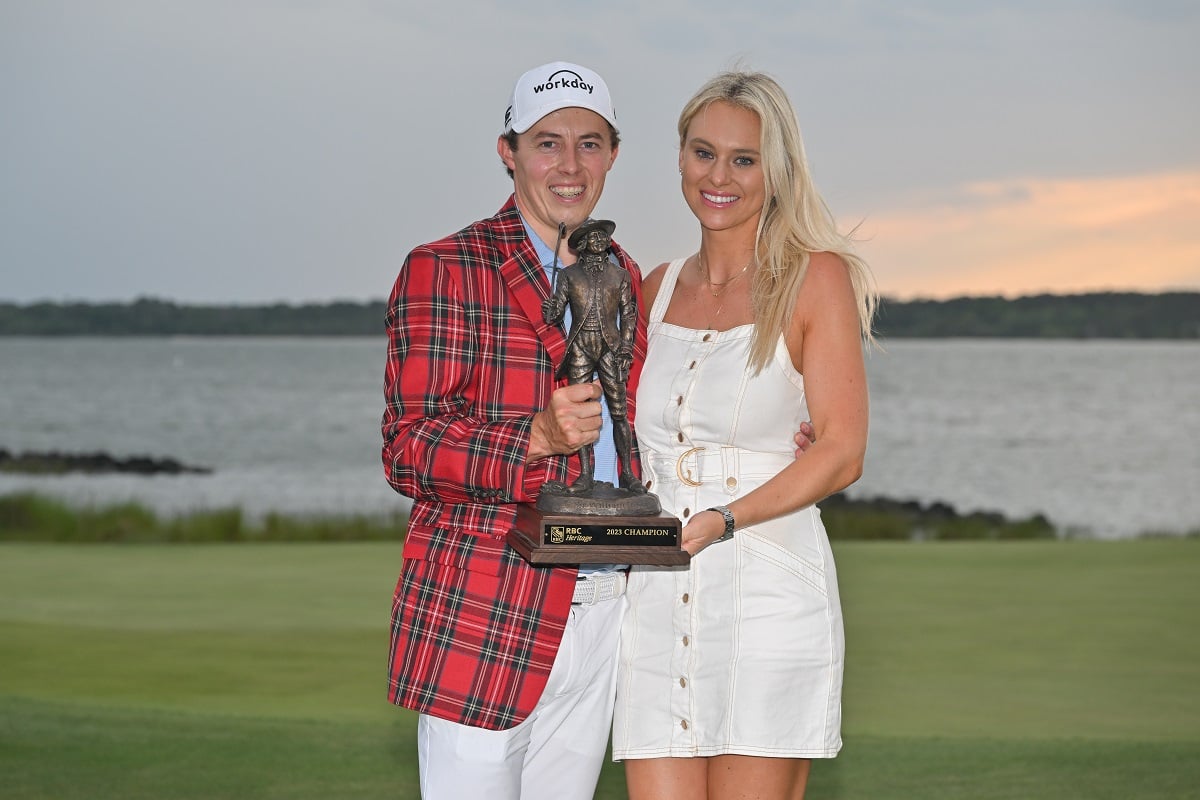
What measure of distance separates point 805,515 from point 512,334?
3.23 feet

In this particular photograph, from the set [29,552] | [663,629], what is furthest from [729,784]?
[29,552]

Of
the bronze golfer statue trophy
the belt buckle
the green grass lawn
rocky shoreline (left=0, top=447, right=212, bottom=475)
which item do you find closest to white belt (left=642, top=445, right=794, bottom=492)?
the belt buckle

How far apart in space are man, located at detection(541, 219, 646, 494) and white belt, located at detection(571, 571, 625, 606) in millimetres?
354

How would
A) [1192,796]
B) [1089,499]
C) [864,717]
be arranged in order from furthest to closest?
[1089,499]
[864,717]
[1192,796]

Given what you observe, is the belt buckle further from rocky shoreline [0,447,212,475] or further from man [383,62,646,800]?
rocky shoreline [0,447,212,475]

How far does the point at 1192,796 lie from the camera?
21.1ft

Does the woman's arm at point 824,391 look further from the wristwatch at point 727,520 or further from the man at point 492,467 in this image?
the man at point 492,467

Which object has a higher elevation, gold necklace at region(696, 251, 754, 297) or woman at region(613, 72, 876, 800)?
gold necklace at region(696, 251, 754, 297)

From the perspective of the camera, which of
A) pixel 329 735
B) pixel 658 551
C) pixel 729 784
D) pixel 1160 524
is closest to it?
pixel 658 551

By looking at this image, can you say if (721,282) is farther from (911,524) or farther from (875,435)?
(875,435)

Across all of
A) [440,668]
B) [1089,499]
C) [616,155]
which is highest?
[616,155]

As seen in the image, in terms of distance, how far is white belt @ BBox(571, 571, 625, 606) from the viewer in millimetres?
3686

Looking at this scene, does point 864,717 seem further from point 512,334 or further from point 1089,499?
point 1089,499

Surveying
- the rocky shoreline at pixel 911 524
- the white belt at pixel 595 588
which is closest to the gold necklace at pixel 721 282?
the white belt at pixel 595 588
